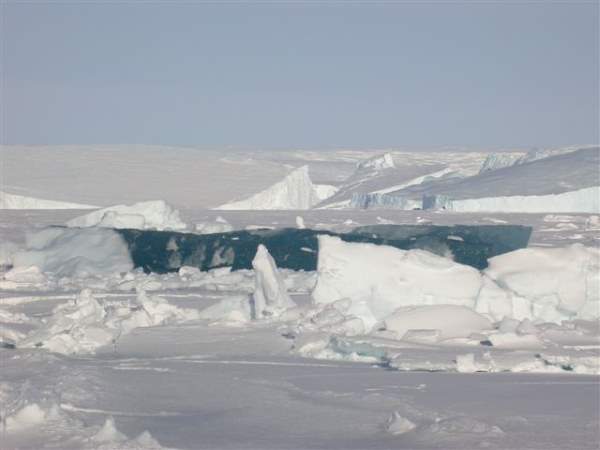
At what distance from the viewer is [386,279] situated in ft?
35.2

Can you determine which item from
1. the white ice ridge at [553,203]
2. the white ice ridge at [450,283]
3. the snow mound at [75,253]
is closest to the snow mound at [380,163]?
the white ice ridge at [553,203]

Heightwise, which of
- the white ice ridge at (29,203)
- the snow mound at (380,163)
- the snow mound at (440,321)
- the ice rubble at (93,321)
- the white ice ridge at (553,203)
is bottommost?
the ice rubble at (93,321)

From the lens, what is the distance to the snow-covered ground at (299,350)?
5859 millimetres

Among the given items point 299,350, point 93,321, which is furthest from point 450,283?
point 93,321

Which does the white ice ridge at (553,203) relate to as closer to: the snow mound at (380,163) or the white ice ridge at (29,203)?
the white ice ridge at (29,203)

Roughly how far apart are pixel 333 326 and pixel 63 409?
12.3 ft

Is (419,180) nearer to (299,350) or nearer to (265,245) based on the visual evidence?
(265,245)

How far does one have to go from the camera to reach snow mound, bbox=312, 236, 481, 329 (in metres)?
10.6

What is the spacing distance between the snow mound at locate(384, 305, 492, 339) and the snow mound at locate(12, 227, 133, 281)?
21.6 ft

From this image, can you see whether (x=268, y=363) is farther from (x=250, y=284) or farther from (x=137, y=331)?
(x=250, y=284)

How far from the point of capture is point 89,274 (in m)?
15.1

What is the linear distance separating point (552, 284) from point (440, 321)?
1.79m

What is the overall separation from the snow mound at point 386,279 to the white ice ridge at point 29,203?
14004 millimetres

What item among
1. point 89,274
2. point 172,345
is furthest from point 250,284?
point 172,345
